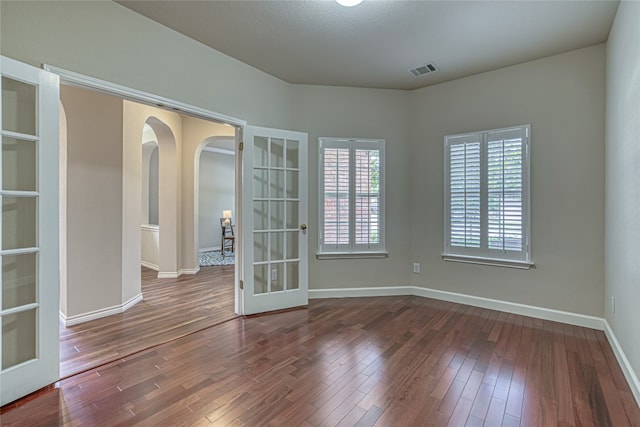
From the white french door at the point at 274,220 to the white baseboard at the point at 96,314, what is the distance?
1401 millimetres

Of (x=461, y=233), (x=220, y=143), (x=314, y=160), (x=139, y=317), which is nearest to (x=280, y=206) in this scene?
(x=314, y=160)

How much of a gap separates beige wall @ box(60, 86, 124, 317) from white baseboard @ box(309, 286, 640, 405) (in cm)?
234

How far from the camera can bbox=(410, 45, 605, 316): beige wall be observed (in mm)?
3074

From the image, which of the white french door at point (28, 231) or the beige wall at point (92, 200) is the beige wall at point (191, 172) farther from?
the white french door at point (28, 231)

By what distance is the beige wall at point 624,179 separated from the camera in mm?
1996

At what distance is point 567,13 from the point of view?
2.50 m

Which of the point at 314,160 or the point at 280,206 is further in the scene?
the point at 314,160

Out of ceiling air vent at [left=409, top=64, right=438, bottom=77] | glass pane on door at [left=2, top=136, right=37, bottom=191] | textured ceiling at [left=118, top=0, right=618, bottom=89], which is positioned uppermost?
ceiling air vent at [left=409, top=64, right=438, bottom=77]

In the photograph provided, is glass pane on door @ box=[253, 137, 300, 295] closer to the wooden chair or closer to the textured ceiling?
the textured ceiling

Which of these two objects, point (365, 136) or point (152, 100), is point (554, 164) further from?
point (152, 100)

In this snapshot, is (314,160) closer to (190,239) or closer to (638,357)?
(190,239)

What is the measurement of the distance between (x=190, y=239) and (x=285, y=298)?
8.82 ft

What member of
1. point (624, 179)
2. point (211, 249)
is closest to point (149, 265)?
point (211, 249)

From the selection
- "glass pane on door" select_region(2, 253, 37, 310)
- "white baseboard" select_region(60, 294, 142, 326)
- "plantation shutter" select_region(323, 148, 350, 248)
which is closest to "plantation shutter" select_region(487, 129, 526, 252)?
"plantation shutter" select_region(323, 148, 350, 248)
